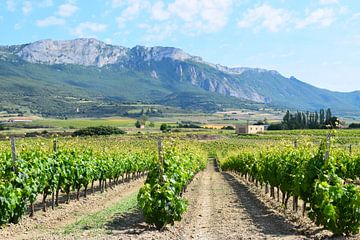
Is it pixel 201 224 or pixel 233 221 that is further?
pixel 233 221

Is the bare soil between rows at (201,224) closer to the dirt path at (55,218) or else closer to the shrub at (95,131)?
the dirt path at (55,218)

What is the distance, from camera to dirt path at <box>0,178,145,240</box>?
11882mm

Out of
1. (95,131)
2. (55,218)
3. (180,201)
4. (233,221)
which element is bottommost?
(95,131)

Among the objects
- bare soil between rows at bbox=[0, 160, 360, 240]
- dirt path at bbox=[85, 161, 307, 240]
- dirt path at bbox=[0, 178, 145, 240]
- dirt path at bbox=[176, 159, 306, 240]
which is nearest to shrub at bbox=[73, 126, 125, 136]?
dirt path at bbox=[0, 178, 145, 240]

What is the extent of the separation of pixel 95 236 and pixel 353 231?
6139 mm

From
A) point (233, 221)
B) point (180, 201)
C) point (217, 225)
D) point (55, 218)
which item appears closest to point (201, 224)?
point (217, 225)

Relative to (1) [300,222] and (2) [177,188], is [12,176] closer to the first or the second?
(2) [177,188]

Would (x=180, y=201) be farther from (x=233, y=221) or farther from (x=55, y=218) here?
(x=55, y=218)

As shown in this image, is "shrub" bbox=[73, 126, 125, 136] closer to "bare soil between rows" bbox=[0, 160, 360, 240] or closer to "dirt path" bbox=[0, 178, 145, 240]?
"dirt path" bbox=[0, 178, 145, 240]

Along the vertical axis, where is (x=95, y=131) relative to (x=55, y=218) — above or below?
below

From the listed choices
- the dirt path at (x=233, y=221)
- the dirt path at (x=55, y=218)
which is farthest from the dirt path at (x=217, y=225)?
the dirt path at (x=55, y=218)

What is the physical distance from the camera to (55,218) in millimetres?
14609

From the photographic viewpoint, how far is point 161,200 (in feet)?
39.8

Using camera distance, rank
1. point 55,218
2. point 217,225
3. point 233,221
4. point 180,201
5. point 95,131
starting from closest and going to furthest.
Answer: point 180,201
point 217,225
point 233,221
point 55,218
point 95,131
